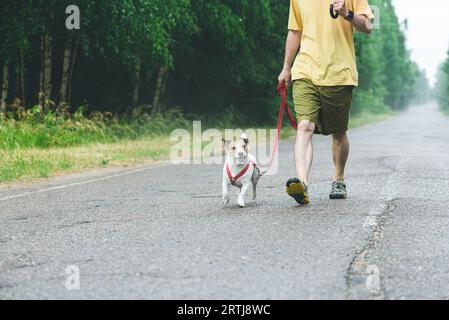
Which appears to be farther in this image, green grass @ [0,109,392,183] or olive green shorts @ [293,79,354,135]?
green grass @ [0,109,392,183]

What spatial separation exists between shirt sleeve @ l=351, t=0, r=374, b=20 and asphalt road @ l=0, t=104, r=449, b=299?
70.0 inches


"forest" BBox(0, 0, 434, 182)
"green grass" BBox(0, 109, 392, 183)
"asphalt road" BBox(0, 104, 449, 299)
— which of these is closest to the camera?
"asphalt road" BBox(0, 104, 449, 299)

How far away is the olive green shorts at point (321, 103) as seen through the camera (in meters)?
6.66

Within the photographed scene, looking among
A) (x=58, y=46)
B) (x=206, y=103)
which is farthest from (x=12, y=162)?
(x=206, y=103)

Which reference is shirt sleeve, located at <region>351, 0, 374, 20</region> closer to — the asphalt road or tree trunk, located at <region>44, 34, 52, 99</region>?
the asphalt road

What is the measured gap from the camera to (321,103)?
673 cm

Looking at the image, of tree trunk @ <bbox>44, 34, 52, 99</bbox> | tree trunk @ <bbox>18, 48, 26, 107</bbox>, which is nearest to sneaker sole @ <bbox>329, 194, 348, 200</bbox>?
tree trunk @ <bbox>44, 34, 52, 99</bbox>

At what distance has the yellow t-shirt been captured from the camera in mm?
6590

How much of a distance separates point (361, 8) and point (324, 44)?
465 mm

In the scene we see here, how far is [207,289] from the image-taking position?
3.68 metres

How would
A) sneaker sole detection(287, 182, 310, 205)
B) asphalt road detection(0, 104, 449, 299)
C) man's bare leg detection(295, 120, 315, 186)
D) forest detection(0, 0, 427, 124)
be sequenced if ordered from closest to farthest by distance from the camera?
asphalt road detection(0, 104, 449, 299), sneaker sole detection(287, 182, 310, 205), man's bare leg detection(295, 120, 315, 186), forest detection(0, 0, 427, 124)

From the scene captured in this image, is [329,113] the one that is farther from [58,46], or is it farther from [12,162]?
[58,46]

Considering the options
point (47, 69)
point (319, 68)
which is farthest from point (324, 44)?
point (47, 69)

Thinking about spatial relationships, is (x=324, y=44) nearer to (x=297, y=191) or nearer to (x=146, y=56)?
(x=297, y=191)
